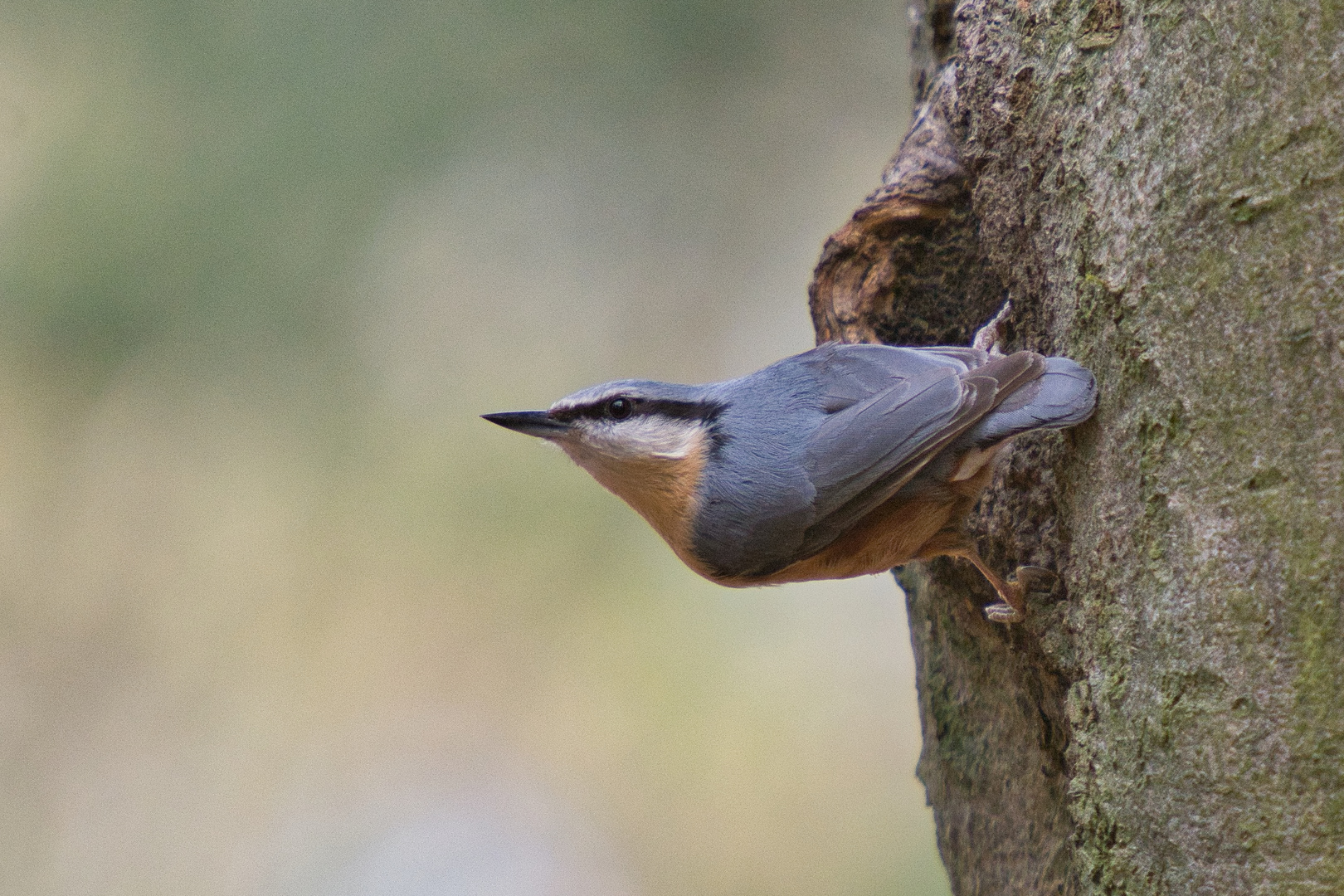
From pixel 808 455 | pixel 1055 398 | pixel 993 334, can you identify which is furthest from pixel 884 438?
pixel 1055 398

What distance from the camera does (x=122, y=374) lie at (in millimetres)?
3598

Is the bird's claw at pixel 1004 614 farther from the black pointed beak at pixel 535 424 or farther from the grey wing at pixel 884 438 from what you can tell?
the black pointed beak at pixel 535 424

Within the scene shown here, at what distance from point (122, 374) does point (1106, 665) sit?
10.9 ft

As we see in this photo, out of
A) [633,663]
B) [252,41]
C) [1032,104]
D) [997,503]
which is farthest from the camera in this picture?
[633,663]

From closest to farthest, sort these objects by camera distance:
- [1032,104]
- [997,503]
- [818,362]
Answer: [1032,104]
[997,503]
[818,362]

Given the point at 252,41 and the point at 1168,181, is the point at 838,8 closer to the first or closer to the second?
the point at 252,41

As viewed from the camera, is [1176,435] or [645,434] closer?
[1176,435]

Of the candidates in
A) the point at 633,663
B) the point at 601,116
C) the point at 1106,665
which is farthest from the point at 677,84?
the point at 1106,665

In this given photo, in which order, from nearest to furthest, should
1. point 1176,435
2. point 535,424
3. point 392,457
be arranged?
point 1176,435, point 535,424, point 392,457

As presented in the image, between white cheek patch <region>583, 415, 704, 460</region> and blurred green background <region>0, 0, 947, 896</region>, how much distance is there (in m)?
1.79

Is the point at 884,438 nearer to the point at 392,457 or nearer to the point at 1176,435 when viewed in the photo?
the point at 1176,435

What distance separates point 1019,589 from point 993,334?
495mm

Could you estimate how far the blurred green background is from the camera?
3559 millimetres

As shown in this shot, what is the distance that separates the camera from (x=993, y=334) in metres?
1.96
